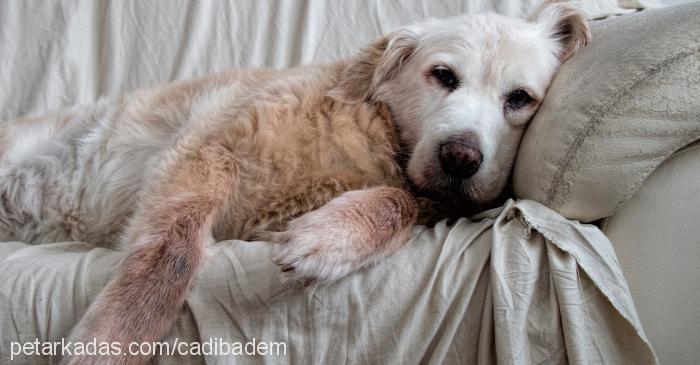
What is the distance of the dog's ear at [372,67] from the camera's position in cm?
187

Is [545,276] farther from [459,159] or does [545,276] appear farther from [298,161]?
[298,161]

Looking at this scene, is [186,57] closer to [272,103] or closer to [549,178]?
[272,103]

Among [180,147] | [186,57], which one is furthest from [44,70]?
[180,147]

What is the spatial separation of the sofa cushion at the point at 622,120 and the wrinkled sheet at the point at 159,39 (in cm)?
149

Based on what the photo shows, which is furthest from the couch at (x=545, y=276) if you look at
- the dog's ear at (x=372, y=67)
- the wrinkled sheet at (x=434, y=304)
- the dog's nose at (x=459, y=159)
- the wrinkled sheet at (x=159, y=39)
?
the wrinkled sheet at (x=159, y=39)

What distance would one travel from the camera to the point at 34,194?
6.85ft

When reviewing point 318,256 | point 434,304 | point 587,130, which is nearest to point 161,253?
point 318,256

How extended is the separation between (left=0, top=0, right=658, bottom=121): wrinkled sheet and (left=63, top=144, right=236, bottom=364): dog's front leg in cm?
128

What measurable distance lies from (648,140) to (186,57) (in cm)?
227

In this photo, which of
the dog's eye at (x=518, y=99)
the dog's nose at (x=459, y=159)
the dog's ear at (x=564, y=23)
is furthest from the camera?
the dog's ear at (x=564, y=23)

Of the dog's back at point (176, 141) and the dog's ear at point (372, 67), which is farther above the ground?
the dog's ear at point (372, 67)

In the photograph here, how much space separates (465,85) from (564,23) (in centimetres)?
54

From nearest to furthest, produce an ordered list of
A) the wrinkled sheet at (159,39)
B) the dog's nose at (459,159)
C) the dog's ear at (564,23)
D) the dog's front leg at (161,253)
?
the dog's front leg at (161,253)
the dog's nose at (459,159)
the dog's ear at (564,23)
the wrinkled sheet at (159,39)

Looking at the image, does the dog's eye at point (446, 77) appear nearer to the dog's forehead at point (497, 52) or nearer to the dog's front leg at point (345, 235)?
the dog's forehead at point (497, 52)
